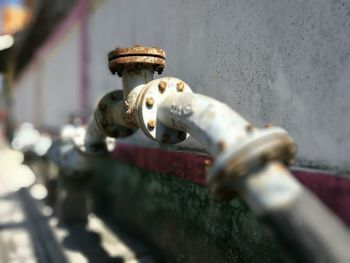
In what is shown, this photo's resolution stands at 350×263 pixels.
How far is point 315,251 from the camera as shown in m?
0.82

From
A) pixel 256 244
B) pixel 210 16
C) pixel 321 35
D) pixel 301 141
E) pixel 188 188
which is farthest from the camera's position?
pixel 188 188

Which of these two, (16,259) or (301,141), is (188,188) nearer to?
(301,141)

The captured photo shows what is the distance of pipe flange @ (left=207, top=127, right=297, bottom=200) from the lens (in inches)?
36.9

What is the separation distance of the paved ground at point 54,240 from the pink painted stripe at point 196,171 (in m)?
0.73

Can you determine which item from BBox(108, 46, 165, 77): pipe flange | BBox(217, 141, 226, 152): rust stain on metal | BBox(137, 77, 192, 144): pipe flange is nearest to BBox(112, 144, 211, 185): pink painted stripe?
BBox(137, 77, 192, 144): pipe flange

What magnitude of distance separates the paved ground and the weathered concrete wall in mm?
1597

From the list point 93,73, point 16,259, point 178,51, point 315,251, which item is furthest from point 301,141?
point 93,73

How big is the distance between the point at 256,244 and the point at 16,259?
83.4 inches

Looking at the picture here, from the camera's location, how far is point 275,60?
1.69 metres

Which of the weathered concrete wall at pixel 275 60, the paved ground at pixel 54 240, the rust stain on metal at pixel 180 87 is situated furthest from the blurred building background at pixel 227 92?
the rust stain on metal at pixel 180 87

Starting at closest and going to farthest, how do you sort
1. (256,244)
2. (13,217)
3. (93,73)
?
1. (256,244)
2. (13,217)
3. (93,73)

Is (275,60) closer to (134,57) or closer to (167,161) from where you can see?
(134,57)

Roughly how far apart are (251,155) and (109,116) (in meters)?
1.29

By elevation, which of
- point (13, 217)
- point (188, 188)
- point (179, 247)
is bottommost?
point (13, 217)
